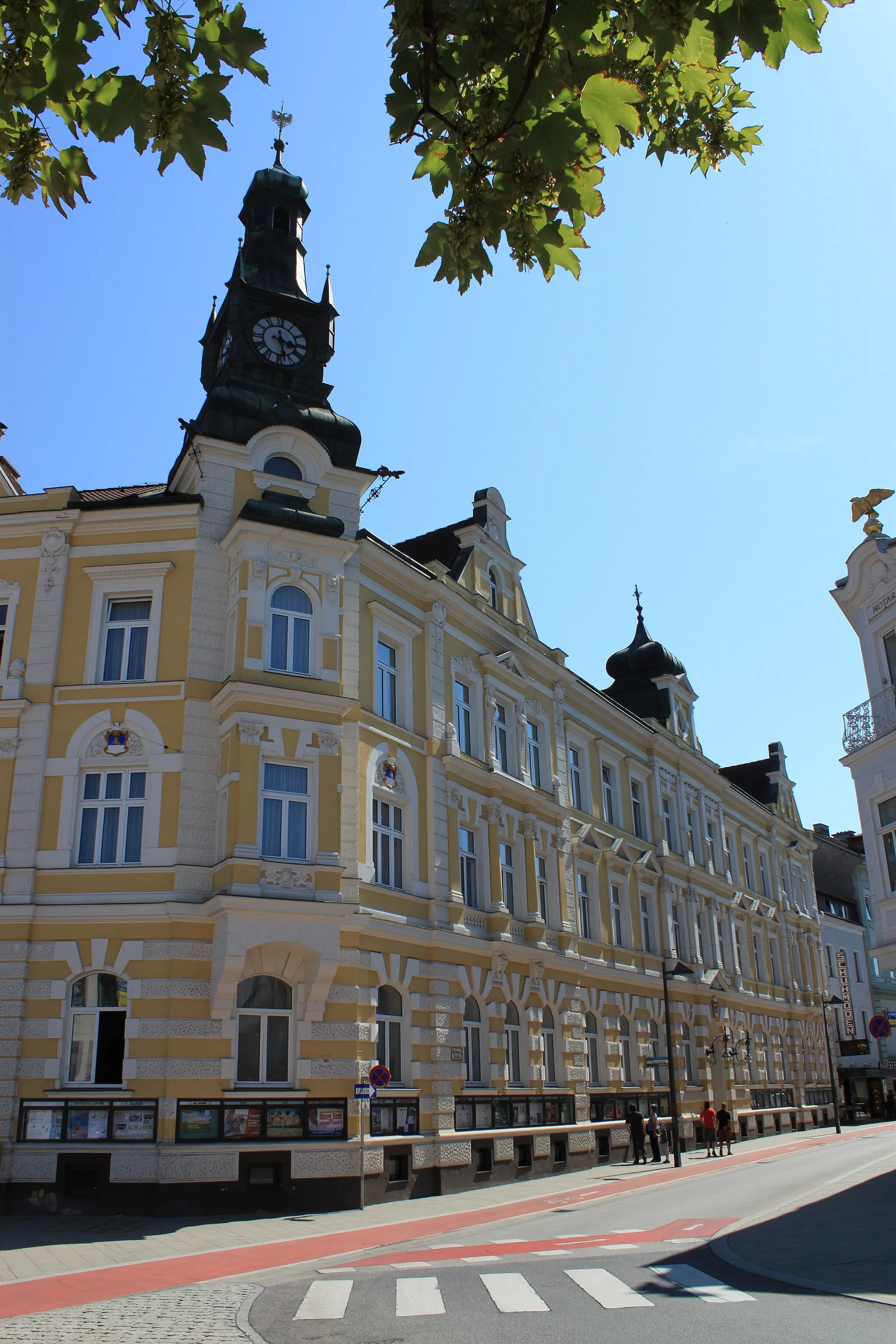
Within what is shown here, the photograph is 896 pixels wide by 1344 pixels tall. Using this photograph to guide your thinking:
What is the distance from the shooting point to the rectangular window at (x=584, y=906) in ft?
109

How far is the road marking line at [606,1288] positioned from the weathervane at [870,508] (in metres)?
21.3

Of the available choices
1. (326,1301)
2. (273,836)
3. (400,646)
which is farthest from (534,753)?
(326,1301)

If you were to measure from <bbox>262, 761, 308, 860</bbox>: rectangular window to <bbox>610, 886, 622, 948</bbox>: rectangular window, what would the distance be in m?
15.9

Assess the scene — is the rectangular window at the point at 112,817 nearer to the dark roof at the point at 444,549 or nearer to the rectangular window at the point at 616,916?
the dark roof at the point at 444,549

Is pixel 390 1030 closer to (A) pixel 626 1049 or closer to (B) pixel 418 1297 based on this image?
(B) pixel 418 1297

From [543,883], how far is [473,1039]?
6065mm

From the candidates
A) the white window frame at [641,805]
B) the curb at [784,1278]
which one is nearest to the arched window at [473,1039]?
the curb at [784,1278]

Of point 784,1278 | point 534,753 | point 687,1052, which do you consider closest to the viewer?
point 784,1278

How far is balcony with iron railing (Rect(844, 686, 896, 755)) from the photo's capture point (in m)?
26.8

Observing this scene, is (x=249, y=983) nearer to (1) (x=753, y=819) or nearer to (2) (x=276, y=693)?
(2) (x=276, y=693)

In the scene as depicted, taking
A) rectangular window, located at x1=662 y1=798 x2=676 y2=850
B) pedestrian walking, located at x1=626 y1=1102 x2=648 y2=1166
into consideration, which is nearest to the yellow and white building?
pedestrian walking, located at x1=626 y1=1102 x2=648 y2=1166

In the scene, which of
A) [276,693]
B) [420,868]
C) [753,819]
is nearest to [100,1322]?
[276,693]

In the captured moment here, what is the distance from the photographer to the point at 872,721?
90.4 feet

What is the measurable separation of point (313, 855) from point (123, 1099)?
17.7 ft
